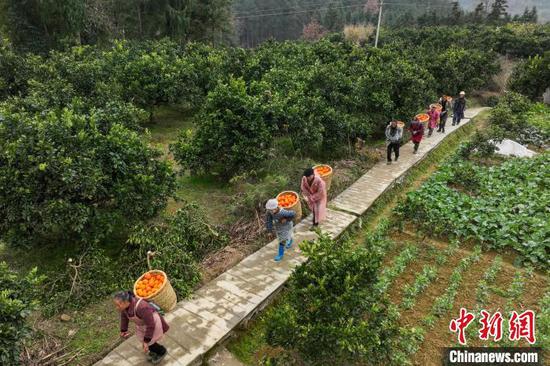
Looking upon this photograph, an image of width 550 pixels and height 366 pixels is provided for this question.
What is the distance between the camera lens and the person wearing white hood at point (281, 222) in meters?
7.87

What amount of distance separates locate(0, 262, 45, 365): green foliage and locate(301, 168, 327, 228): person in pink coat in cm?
532

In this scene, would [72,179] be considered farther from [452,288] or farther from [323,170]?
[452,288]

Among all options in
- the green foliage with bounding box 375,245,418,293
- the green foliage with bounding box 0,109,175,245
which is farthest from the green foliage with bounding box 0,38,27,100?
the green foliage with bounding box 375,245,418,293

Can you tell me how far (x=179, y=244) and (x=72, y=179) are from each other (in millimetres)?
2275

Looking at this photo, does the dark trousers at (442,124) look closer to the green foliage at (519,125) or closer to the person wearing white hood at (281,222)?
the green foliage at (519,125)

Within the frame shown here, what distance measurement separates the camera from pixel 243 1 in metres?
81.7

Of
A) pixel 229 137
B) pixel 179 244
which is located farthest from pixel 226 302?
pixel 229 137

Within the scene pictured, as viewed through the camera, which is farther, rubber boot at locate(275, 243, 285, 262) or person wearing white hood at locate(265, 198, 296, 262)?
rubber boot at locate(275, 243, 285, 262)

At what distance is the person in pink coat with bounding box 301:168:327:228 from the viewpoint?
28.3 feet

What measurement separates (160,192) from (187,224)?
873mm

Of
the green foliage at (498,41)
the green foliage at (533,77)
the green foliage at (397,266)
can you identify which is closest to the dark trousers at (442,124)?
the green foliage at (397,266)

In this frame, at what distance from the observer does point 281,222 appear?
795cm

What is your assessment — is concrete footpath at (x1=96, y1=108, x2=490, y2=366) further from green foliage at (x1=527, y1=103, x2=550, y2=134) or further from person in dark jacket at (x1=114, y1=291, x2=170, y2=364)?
green foliage at (x1=527, y1=103, x2=550, y2=134)

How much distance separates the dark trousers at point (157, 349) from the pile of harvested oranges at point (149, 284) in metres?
0.83
